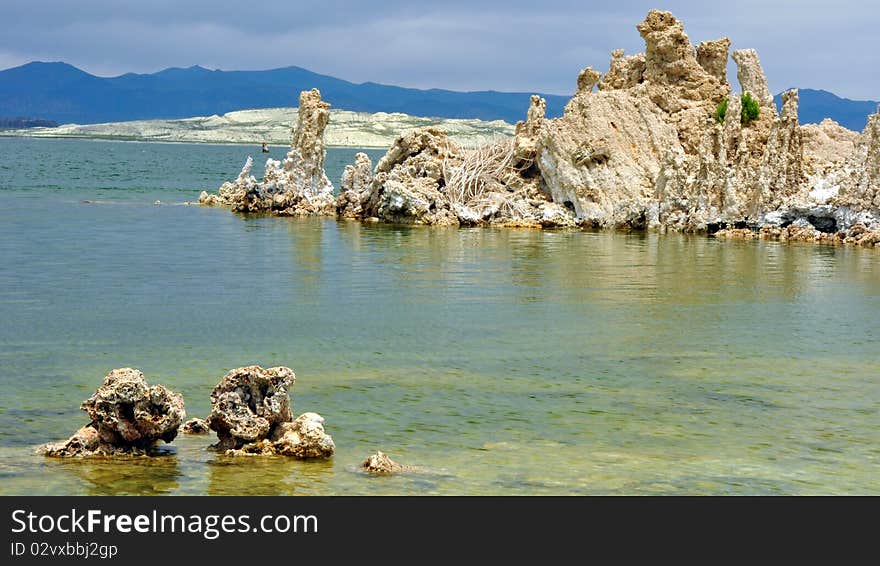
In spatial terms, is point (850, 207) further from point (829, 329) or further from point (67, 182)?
point (67, 182)

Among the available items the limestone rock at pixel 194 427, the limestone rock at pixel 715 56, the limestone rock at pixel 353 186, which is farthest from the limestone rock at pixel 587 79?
the limestone rock at pixel 194 427

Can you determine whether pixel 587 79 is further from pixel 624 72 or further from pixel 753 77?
pixel 753 77

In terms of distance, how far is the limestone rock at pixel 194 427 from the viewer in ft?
47.8

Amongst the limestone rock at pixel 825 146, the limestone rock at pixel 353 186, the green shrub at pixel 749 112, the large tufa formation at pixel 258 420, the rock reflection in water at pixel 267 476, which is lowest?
the rock reflection in water at pixel 267 476

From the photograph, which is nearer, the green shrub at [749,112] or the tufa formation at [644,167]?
the tufa formation at [644,167]

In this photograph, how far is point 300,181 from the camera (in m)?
57.9

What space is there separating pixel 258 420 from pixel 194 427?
54.5 inches

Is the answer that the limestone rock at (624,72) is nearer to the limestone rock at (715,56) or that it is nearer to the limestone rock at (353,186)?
the limestone rock at (715,56)

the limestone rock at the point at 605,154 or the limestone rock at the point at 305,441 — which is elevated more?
the limestone rock at the point at 605,154

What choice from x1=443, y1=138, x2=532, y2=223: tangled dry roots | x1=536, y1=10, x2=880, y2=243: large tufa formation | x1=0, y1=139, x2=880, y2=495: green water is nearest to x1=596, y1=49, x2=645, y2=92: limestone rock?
x1=536, y1=10, x2=880, y2=243: large tufa formation

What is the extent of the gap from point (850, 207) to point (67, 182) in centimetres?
6005

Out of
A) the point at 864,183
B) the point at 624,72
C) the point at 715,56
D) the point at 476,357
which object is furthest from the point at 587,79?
the point at 476,357

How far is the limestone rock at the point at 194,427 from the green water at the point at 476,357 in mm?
365

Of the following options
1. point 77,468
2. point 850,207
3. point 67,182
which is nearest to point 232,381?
point 77,468
